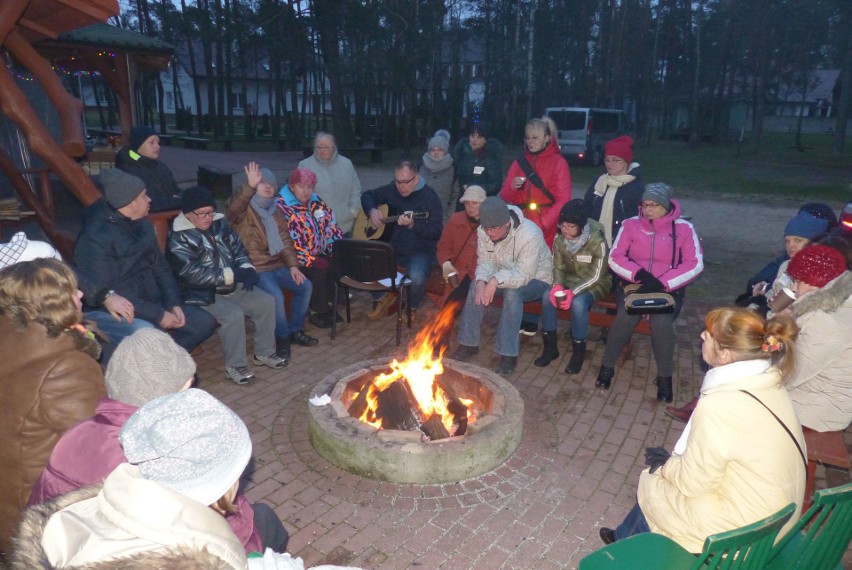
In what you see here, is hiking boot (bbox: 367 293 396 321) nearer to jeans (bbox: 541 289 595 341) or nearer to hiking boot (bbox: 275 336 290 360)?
hiking boot (bbox: 275 336 290 360)

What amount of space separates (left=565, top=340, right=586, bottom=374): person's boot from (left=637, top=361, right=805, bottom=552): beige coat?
2926 mm

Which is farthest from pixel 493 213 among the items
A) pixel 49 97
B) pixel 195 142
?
pixel 195 142

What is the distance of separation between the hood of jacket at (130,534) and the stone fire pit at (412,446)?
2.21 meters

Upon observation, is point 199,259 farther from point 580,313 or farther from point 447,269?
point 580,313

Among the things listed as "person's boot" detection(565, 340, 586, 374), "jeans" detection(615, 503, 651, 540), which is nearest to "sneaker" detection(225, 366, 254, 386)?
"person's boot" detection(565, 340, 586, 374)

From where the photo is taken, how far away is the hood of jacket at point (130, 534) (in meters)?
1.37

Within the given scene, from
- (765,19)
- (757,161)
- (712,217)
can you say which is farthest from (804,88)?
(712,217)

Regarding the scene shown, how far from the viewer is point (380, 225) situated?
21.7 feet

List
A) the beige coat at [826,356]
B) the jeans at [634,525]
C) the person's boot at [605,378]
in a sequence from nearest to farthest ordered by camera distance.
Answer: the jeans at [634,525] → the beige coat at [826,356] → the person's boot at [605,378]

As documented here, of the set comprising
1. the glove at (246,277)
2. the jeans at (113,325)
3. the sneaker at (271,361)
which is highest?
the glove at (246,277)

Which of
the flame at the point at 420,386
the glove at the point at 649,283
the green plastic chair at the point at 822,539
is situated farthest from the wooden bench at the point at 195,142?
the green plastic chair at the point at 822,539

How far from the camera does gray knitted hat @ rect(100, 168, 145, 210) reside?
4324mm

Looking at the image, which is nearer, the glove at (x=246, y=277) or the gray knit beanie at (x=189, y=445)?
the gray knit beanie at (x=189, y=445)

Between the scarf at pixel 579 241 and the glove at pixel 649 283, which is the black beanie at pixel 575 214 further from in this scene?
the glove at pixel 649 283
